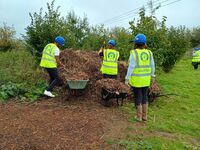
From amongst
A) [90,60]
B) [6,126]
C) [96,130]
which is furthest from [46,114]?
[90,60]

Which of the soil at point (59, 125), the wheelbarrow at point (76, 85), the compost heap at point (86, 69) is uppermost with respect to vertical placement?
the compost heap at point (86, 69)

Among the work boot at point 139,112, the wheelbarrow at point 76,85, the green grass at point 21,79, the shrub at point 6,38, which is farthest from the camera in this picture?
the shrub at point 6,38

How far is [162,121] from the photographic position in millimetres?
6660

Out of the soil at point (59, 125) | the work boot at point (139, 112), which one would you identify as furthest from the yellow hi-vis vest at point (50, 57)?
the work boot at point (139, 112)

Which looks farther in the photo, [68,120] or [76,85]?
[76,85]

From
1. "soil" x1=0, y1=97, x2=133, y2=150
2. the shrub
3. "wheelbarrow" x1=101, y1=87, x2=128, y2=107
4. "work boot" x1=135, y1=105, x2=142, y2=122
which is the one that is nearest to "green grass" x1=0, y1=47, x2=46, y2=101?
"soil" x1=0, y1=97, x2=133, y2=150

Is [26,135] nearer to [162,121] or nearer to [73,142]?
[73,142]

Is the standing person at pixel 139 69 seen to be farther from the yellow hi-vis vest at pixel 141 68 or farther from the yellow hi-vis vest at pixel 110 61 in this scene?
the yellow hi-vis vest at pixel 110 61

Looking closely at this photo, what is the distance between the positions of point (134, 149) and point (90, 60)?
5.53 meters

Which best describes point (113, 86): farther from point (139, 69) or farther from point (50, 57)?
point (50, 57)

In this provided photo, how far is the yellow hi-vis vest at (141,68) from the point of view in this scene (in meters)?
6.24

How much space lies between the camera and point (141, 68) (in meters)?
6.32

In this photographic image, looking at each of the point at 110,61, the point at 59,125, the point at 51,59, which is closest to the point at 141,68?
the point at 59,125

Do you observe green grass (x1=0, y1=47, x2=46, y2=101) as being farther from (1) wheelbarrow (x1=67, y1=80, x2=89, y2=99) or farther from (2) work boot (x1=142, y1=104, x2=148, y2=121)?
(2) work boot (x1=142, y1=104, x2=148, y2=121)
